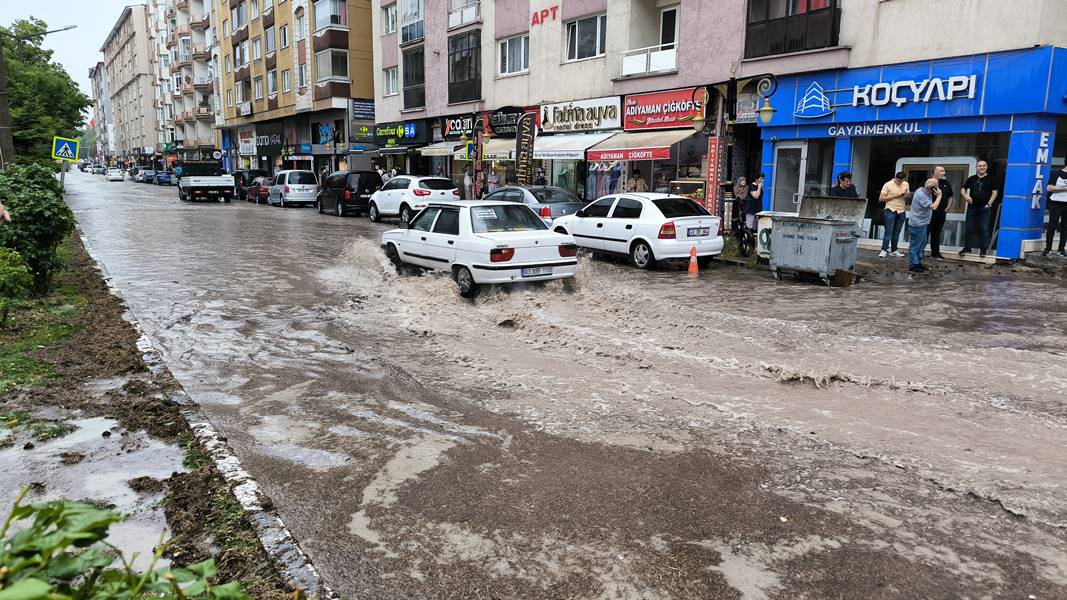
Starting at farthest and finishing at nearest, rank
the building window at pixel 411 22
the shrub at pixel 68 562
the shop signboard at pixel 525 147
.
Answer: the building window at pixel 411 22 < the shop signboard at pixel 525 147 < the shrub at pixel 68 562

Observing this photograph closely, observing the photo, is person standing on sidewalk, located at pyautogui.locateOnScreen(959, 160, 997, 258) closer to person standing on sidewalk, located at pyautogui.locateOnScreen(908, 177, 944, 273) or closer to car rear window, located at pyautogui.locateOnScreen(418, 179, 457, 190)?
person standing on sidewalk, located at pyautogui.locateOnScreen(908, 177, 944, 273)

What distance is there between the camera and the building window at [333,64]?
41719mm

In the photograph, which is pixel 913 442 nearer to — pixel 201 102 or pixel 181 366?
pixel 181 366

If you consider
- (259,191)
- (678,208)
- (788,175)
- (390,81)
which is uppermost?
(390,81)

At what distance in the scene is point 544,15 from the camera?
26.4 metres

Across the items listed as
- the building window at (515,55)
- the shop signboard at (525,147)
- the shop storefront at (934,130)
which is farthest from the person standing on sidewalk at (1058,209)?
the building window at (515,55)

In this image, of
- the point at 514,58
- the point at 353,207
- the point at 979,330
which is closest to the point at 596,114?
the point at 514,58

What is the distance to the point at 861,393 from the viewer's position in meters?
6.45

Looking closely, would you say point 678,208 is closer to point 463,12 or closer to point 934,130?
point 934,130

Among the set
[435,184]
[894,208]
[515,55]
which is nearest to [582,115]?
[515,55]

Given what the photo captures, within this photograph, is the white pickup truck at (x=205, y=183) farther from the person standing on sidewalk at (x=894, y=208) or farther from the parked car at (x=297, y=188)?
the person standing on sidewalk at (x=894, y=208)

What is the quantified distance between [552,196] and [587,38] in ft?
30.9

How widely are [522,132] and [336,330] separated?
19.8 m

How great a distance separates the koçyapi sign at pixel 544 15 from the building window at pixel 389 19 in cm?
1249
